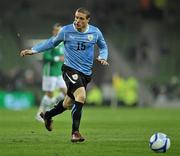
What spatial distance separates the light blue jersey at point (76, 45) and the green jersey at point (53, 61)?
821 centimetres

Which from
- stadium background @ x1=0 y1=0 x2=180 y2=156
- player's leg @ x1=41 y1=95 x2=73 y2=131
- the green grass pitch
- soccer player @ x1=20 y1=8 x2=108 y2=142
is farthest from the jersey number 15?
stadium background @ x1=0 y1=0 x2=180 y2=156

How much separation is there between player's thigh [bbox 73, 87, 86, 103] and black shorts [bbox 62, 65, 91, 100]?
0.08m

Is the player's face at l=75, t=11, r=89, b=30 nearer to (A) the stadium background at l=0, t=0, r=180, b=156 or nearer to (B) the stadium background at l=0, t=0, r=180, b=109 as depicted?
(A) the stadium background at l=0, t=0, r=180, b=156

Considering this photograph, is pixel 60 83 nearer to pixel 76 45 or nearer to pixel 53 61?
pixel 53 61

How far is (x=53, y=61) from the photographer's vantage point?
21.8 m

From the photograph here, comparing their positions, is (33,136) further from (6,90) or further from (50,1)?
(50,1)

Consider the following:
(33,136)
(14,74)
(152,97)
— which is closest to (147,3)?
(152,97)

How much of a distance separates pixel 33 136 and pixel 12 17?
2640 cm

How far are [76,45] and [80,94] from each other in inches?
39.6

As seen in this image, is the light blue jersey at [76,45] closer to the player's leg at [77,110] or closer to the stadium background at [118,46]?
the player's leg at [77,110]

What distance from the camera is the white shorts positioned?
2147 centimetres

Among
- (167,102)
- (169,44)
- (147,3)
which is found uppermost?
(147,3)

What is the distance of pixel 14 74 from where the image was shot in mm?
36125

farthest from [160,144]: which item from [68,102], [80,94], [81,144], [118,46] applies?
[118,46]
